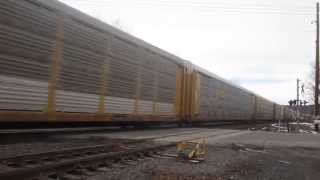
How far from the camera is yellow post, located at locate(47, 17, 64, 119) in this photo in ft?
37.8

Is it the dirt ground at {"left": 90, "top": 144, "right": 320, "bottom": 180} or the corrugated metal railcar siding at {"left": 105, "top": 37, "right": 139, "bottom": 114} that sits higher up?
the corrugated metal railcar siding at {"left": 105, "top": 37, "right": 139, "bottom": 114}

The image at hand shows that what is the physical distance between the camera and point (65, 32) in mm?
12141

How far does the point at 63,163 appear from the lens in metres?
6.59

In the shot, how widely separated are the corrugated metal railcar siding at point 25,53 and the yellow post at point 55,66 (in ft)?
0.55

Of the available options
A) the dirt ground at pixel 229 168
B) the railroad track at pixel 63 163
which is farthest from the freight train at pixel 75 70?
the dirt ground at pixel 229 168

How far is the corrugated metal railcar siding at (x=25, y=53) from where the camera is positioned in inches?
389

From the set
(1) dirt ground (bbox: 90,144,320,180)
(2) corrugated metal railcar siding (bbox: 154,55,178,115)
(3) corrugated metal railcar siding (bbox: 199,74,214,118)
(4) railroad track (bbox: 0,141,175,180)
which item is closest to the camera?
(4) railroad track (bbox: 0,141,175,180)

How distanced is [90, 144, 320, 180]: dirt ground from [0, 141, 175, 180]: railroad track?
346 mm

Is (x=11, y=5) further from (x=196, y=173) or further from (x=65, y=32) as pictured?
(x=196, y=173)

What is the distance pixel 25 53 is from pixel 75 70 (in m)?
2.38

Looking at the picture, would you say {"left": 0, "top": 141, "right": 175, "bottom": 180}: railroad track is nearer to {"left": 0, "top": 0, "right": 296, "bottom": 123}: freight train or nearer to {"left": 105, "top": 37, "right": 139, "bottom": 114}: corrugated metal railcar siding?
{"left": 0, "top": 0, "right": 296, "bottom": 123}: freight train

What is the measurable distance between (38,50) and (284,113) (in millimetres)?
66080

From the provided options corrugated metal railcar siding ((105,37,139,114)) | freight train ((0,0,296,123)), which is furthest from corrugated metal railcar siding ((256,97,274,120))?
corrugated metal railcar siding ((105,37,139,114))

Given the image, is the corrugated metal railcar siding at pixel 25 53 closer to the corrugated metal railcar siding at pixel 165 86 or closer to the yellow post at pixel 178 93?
the corrugated metal railcar siding at pixel 165 86
